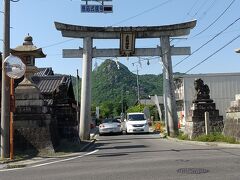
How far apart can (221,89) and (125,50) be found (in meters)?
22.6

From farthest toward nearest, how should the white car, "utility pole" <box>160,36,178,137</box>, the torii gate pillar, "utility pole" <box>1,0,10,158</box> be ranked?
the white car < "utility pole" <box>160,36,178,137</box> < the torii gate pillar < "utility pole" <box>1,0,10,158</box>

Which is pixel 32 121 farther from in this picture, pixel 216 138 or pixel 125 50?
pixel 125 50

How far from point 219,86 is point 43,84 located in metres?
23.2

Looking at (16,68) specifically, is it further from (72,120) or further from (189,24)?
(189,24)

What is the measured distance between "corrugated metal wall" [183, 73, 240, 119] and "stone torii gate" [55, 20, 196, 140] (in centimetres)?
1943

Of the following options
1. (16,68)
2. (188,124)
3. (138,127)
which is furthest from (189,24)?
(16,68)

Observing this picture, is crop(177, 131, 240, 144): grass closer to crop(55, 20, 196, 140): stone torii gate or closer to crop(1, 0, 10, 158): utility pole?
crop(55, 20, 196, 140): stone torii gate

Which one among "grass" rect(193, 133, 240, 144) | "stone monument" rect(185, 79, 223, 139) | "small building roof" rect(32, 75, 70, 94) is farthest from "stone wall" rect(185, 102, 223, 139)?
"small building roof" rect(32, 75, 70, 94)

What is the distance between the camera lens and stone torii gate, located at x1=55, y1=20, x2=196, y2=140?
2778cm

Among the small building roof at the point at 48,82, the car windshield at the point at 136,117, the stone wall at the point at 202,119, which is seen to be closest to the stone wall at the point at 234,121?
the stone wall at the point at 202,119

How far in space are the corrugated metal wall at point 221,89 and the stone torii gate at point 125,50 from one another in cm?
1943

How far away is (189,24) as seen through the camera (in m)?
28.7

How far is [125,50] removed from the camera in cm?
2923

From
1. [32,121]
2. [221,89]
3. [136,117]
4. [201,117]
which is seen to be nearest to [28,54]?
[32,121]
